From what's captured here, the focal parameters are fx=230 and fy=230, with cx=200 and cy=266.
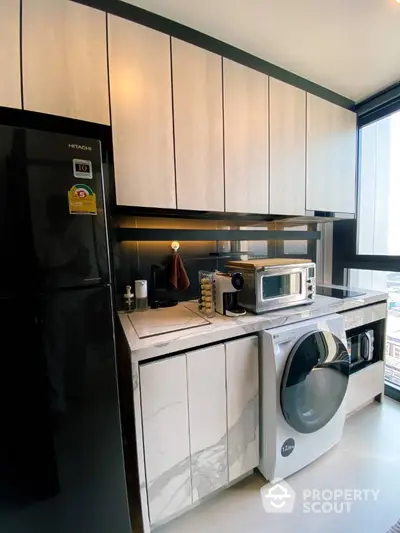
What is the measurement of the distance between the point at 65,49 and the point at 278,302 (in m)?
1.62

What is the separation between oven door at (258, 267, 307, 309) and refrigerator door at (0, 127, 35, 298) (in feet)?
3.50

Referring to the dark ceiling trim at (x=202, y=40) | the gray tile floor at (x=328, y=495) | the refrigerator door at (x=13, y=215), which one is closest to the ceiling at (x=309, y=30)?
the dark ceiling trim at (x=202, y=40)

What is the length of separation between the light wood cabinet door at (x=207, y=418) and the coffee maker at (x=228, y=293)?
11.1 inches

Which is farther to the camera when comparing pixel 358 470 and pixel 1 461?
pixel 358 470

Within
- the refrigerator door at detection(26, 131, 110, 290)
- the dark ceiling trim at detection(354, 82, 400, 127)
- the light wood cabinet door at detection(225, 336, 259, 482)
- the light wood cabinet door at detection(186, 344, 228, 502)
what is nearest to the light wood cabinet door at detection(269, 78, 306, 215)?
the dark ceiling trim at detection(354, 82, 400, 127)

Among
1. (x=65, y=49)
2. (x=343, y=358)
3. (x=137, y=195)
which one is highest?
(x=65, y=49)

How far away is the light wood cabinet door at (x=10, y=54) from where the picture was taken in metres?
0.92

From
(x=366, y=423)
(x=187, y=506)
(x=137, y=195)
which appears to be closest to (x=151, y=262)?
(x=137, y=195)

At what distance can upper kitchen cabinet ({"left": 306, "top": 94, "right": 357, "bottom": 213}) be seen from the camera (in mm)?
1767

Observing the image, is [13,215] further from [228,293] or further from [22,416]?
[228,293]

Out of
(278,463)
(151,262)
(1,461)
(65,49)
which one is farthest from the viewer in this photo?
(151,262)

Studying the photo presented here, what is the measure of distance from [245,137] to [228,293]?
100 centimetres

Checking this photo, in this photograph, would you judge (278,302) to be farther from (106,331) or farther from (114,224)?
(114,224)

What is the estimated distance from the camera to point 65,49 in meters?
1.01
